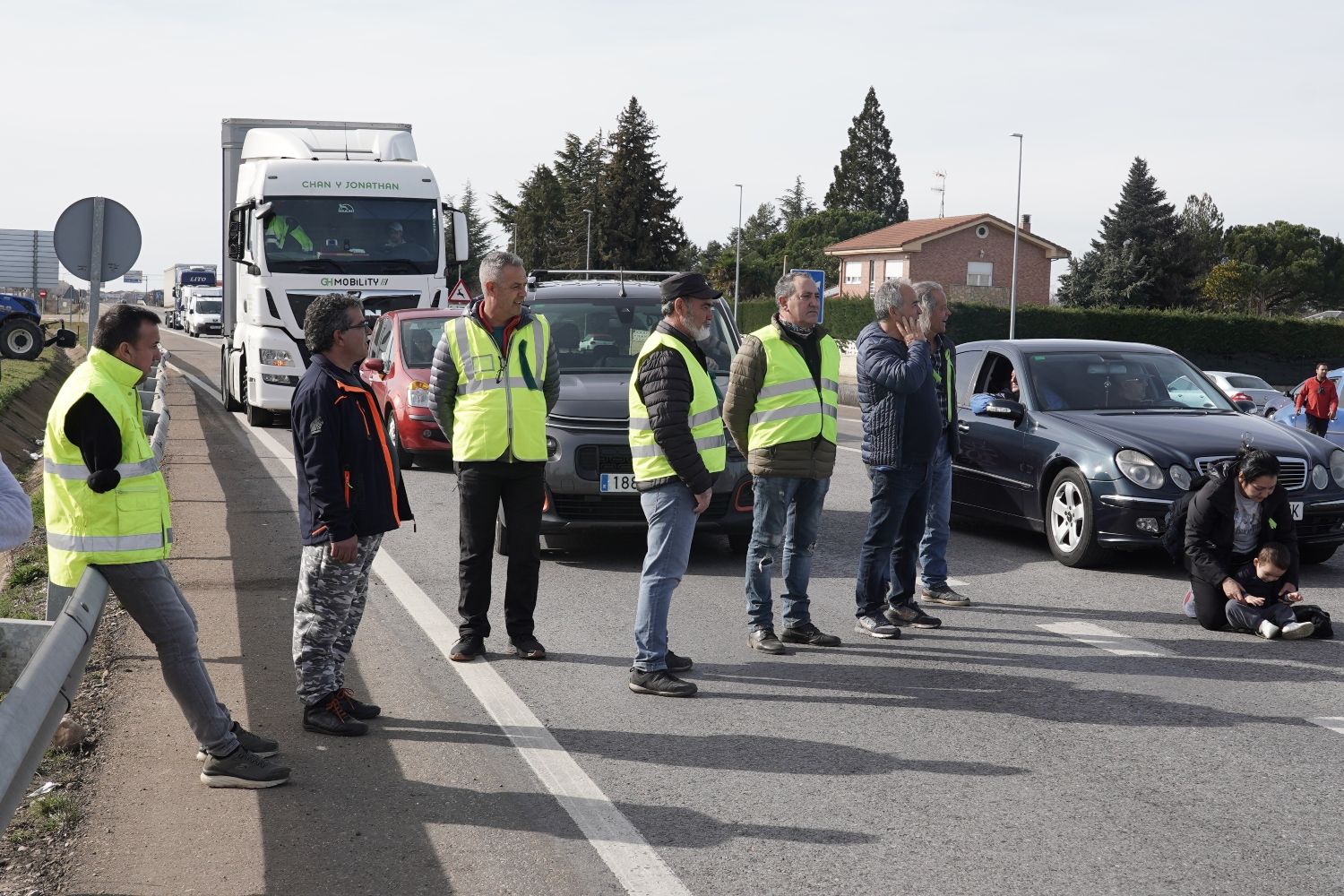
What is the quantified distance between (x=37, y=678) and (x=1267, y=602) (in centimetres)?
623

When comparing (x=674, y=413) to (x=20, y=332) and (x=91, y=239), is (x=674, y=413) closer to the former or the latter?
(x=91, y=239)

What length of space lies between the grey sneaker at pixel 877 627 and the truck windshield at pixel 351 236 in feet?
41.4

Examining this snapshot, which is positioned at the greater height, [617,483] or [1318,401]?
[1318,401]

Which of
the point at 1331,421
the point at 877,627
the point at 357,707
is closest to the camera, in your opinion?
the point at 357,707

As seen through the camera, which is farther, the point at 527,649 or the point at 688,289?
the point at 527,649

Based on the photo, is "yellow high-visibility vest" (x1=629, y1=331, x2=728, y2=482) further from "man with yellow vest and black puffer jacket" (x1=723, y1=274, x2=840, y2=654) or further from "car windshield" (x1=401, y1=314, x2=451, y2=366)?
"car windshield" (x1=401, y1=314, x2=451, y2=366)

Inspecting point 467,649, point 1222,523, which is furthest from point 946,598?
point 467,649

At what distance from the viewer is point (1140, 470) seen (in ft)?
30.3

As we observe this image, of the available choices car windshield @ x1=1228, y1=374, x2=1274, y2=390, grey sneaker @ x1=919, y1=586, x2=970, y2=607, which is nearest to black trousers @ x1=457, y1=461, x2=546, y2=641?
grey sneaker @ x1=919, y1=586, x2=970, y2=607

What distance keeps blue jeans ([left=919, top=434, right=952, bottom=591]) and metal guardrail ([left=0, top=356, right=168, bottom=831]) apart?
4.77m

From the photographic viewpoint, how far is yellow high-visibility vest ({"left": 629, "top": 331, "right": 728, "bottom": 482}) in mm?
6332

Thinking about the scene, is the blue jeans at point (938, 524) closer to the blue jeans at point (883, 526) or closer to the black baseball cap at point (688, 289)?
the blue jeans at point (883, 526)

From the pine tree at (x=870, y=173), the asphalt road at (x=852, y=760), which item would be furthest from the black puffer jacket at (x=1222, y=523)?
the pine tree at (x=870, y=173)

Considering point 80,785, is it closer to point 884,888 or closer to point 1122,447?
point 884,888
